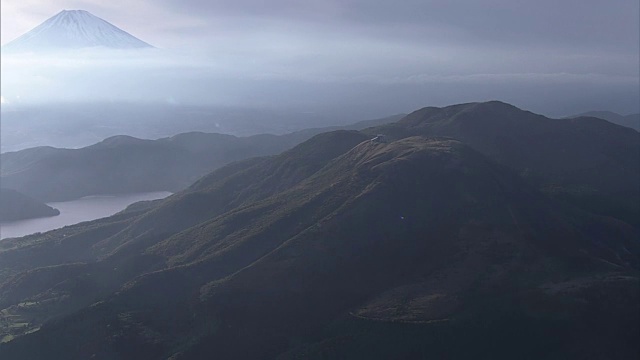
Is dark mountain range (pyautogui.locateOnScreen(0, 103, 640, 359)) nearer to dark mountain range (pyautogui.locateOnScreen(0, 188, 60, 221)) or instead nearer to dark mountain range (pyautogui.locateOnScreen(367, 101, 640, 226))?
dark mountain range (pyautogui.locateOnScreen(367, 101, 640, 226))

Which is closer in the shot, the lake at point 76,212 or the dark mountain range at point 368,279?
the dark mountain range at point 368,279

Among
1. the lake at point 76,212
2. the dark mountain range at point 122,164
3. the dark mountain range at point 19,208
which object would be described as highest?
the dark mountain range at point 122,164

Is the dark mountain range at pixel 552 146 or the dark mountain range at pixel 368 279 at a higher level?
the dark mountain range at pixel 552 146

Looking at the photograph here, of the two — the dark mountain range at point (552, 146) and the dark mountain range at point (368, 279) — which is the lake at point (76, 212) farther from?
the dark mountain range at point (552, 146)

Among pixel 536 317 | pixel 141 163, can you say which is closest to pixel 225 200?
pixel 536 317

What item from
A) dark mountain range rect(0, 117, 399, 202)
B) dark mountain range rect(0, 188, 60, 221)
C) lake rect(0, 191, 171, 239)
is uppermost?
dark mountain range rect(0, 117, 399, 202)

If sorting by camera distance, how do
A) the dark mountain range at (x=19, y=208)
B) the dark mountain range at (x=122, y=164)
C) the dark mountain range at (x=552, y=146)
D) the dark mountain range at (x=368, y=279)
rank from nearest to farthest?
1. the dark mountain range at (x=368, y=279)
2. the dark mountain range at (x=552, y=146)
3. the dark mountain range at (x=19, y=208)
4. the dark mountain range at (x=122, y=164)

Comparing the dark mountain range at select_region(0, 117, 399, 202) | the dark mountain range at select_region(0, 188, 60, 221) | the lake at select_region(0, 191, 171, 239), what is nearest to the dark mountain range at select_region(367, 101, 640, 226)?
the lake at select_region(0, 191, 171, 239)

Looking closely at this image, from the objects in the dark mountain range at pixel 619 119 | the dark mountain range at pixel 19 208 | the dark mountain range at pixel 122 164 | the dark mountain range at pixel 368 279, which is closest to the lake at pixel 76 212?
the dark mountain range at pixel 19 208
